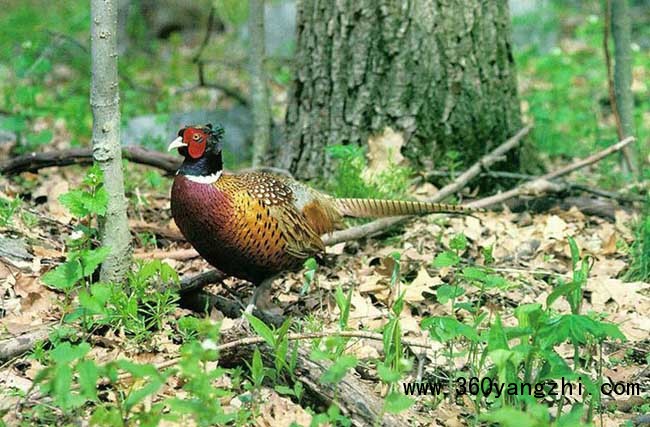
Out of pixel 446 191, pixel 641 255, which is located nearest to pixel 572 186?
pixel 446 191

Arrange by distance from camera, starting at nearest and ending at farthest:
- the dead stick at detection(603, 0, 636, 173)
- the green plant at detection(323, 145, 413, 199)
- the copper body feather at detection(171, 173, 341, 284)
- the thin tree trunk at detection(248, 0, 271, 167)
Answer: the copper body feather at detection(171, 173, 341, 284)
the green plant at detection(323, 145, 413, 199)
the dead stick at detection(603, 0, 636, 173)
the thin tree trunk at detection(248, 0, 271, 167)

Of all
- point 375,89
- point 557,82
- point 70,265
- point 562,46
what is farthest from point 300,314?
point 562,46

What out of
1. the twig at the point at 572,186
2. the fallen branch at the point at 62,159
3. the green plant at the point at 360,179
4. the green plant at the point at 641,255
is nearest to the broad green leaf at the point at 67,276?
the fallen branch at the point at 62,159

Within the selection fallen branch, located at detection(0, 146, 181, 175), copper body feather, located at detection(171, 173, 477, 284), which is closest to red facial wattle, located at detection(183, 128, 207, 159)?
copper body feather, located at detection(171, 173, 477, 284)

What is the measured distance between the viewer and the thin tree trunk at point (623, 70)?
18.6ft

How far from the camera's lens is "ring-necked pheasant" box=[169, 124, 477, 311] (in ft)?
12.5

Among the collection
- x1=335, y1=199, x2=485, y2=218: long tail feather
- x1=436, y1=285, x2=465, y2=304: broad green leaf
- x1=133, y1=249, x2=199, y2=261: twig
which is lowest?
x1=133, y1=249, x2=199, y2=261: twig

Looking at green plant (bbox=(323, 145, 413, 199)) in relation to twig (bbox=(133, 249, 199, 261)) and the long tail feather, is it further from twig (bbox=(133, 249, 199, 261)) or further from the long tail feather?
twig (bbox=(133, 249, 199, 261))

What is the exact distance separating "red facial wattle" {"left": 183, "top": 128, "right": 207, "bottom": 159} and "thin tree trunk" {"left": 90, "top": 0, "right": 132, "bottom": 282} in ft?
0.98

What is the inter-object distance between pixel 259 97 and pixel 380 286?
2343 mm

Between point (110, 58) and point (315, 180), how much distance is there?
212 centimetres

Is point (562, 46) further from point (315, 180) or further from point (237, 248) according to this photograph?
point (237, 248)

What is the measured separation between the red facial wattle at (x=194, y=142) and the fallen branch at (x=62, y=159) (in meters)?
1.36

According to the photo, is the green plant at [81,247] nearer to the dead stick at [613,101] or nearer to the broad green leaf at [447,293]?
the broad green leaf at [447,293]
